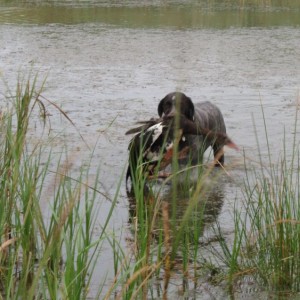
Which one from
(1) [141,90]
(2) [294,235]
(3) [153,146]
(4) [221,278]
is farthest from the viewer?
(1) [141,90]

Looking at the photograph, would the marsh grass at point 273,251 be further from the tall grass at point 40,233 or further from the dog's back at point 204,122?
the dog's back at point 204,122

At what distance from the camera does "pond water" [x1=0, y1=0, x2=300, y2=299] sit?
9531 millimetres

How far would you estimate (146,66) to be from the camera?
1473cm

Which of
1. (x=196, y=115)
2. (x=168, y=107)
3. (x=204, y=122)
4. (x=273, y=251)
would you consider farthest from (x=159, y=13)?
(x=273, y=251)

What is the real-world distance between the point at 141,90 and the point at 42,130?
3.05 m

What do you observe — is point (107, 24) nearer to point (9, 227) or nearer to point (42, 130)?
point (42, 130)

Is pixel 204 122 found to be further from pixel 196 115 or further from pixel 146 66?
pixel 146 66

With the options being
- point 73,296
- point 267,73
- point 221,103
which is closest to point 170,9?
point 267,73

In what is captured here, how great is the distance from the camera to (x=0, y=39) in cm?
1778

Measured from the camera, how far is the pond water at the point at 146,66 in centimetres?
953

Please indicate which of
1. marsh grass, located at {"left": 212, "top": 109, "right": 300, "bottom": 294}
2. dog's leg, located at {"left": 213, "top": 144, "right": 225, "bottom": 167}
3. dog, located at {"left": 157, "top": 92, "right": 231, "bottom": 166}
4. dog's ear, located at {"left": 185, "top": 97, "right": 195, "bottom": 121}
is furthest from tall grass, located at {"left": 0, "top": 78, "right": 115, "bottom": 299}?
dog's ear, located at {"left": 185, "top": 97, "right": 195, "bottom": 121}

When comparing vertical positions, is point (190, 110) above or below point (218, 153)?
below

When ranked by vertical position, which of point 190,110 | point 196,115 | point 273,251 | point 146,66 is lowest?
point 146,66

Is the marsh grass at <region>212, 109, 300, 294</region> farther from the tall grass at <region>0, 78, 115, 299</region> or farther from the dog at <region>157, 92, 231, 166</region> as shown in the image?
the dog at <region>157, 92, 231, 166</region>
